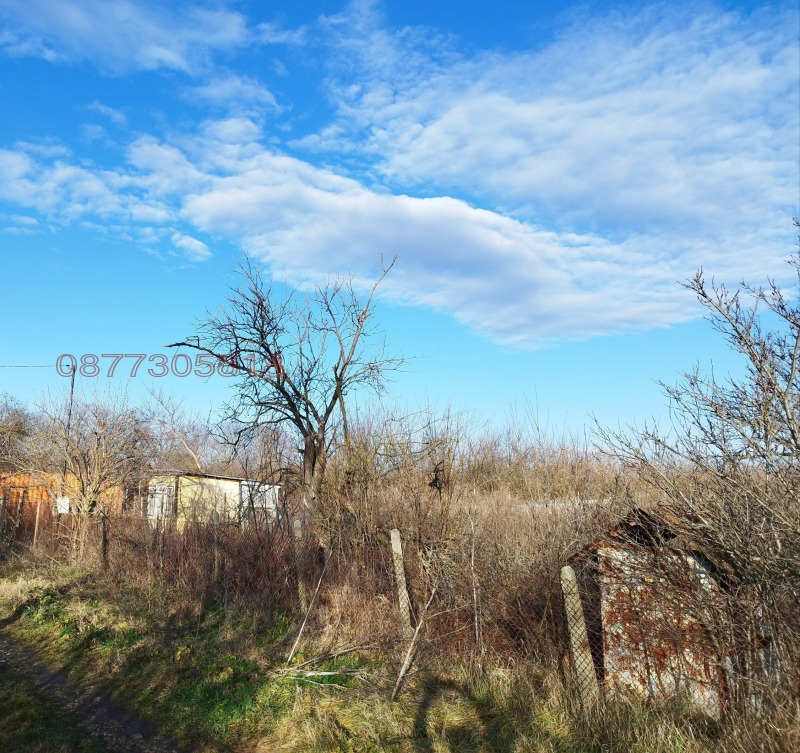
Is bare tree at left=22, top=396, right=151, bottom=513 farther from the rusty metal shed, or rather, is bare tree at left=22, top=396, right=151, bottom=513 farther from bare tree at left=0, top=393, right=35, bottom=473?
the rusty metal shed

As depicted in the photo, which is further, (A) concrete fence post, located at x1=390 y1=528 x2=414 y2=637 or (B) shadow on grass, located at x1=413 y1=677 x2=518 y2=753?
(A) concrete fence post, located at x1=390 y1=528 x2=414 y2=637

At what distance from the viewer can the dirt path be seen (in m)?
5.86

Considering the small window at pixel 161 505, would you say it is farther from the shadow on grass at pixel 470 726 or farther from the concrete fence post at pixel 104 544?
the shadow on grass at pixel 470 726

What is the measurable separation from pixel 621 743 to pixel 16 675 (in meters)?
7.12

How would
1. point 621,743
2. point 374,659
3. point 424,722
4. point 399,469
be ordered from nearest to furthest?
point 621,743
point 424,722
point 374,659
point 399,469

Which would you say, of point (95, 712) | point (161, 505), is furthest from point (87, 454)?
point (95, 712)

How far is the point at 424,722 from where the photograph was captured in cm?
573

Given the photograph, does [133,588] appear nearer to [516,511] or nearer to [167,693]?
[167,693]

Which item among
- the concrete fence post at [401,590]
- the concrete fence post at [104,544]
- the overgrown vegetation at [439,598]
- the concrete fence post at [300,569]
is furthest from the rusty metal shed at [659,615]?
the concrete fence post at [104,544]

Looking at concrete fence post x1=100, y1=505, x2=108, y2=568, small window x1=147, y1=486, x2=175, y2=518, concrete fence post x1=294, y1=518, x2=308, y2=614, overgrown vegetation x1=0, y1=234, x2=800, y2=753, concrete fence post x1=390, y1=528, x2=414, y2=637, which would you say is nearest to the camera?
overgrown vegetation x1=0, y1=234, x2=800, y2=753

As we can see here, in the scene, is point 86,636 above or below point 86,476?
below

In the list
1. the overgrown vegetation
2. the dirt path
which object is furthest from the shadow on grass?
the dirt path

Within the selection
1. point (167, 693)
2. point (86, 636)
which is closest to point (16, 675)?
point (86, 636)

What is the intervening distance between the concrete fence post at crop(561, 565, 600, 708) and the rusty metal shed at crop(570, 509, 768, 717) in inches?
5.3
